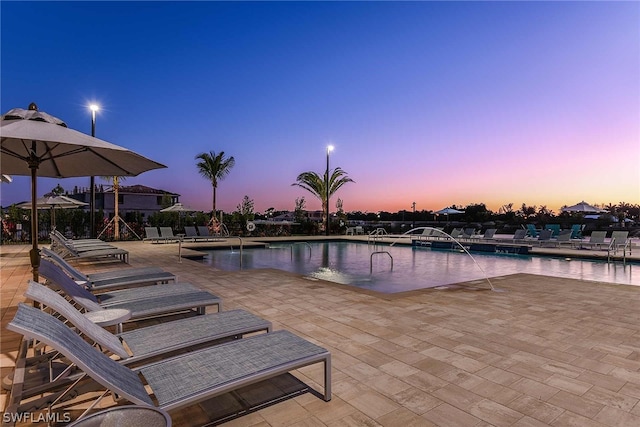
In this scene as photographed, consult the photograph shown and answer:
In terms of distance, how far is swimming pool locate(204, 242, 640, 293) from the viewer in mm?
8344

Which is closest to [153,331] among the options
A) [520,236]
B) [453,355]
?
[453,355]

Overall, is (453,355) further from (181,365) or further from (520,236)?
(520,236)

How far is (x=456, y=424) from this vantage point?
2.08 m

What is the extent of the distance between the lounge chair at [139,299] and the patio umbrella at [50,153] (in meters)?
0.49

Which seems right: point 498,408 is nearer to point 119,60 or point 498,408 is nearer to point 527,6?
point 527,6

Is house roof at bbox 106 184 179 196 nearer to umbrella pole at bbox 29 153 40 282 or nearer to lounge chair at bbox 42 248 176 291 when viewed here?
lounge chair at bbox 42 248 176 291

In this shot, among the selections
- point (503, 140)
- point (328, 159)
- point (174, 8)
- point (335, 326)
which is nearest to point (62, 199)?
point (174, 8)

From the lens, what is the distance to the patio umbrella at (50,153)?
3.12m

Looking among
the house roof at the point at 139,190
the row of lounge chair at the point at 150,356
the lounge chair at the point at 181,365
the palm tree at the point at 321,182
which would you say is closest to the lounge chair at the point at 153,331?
the row of lounge chair at the point at 150,356

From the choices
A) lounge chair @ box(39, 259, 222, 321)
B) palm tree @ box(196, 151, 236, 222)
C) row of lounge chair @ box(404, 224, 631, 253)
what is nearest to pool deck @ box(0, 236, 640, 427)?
lounge chair @ box(39, 259, 222, 321)

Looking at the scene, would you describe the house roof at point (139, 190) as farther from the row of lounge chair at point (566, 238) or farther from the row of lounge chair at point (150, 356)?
the row of lounge chair at point (150, 356)

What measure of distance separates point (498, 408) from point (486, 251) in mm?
13780

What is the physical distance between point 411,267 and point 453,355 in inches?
302

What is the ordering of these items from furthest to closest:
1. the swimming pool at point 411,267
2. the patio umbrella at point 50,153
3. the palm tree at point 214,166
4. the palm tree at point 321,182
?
the palm tree at point 321,182 → the palm tree at point 214,166 → the swimming pool at point 411,267 → the patio umbrella at point 50,153
